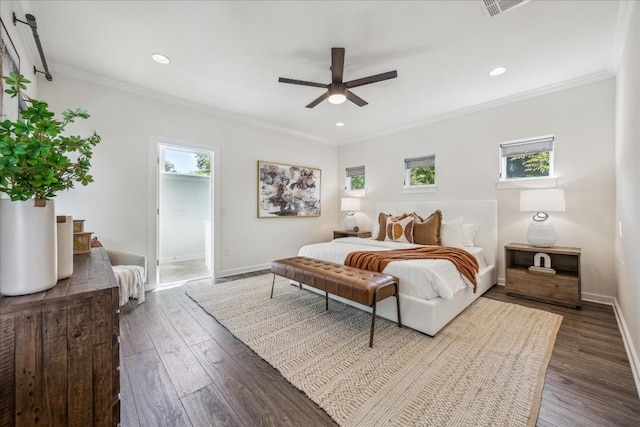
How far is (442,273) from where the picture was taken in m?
2.41

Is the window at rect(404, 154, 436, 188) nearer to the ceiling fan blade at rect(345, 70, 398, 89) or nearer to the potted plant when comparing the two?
the ceiling fan blade at rect(345, 70, 398, 89)

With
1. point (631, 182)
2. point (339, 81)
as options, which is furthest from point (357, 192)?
point (631, 182)

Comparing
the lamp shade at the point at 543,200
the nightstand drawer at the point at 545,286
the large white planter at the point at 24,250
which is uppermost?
the lamp shade at the point at 543,200

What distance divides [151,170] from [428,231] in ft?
13.1

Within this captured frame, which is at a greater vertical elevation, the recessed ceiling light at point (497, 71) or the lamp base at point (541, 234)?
the recessed ceiling light at point (497, 71)

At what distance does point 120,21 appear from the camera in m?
2.17

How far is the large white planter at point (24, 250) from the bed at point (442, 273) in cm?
237

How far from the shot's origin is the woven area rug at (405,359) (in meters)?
1.44

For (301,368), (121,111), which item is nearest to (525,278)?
(301,368)

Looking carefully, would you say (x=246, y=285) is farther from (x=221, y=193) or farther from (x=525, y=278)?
(x=525, y=278)

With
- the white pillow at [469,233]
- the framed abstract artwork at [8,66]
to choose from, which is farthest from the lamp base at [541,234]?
the framed abstract artwork at [8,66]

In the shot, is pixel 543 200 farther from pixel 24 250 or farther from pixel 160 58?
pixel 160 58

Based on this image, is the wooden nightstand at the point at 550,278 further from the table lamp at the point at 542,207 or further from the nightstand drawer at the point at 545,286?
the table lamp at the point at 542,207

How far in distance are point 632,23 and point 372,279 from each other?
2.84 meters
